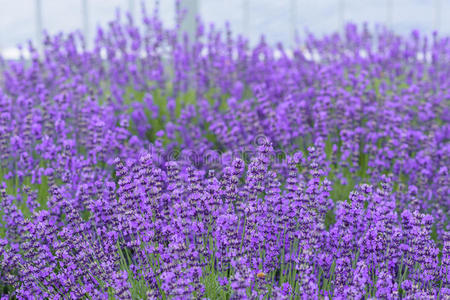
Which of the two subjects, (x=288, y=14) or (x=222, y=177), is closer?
(x=222, y=177)

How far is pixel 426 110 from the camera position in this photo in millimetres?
3740

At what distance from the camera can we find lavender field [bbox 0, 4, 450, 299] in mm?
1895

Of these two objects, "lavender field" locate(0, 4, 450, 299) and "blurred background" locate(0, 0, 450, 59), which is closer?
"lavender field" locate(0, 4, 450, 299)

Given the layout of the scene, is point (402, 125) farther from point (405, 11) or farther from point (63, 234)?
point (405, 11)

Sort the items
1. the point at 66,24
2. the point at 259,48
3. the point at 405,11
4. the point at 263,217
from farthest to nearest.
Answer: the point at 405,11, the point at 66,24, the point at 259,48, the point at 263,217

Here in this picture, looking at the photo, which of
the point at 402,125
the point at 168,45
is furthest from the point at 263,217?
the point at 168,45

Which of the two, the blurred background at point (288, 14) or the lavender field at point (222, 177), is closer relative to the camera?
the lavender field at point (222, 177)

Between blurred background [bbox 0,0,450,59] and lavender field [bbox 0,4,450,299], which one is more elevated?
blurred background [bbox 0,0,450,59]

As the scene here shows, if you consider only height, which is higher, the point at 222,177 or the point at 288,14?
the point at 288,14

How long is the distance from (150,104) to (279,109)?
42.0 inches

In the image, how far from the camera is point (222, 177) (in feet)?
8.21

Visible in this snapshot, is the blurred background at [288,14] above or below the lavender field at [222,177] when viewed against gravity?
above

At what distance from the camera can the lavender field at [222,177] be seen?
1.89 metres

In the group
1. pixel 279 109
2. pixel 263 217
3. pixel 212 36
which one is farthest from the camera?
pixel 212 36
